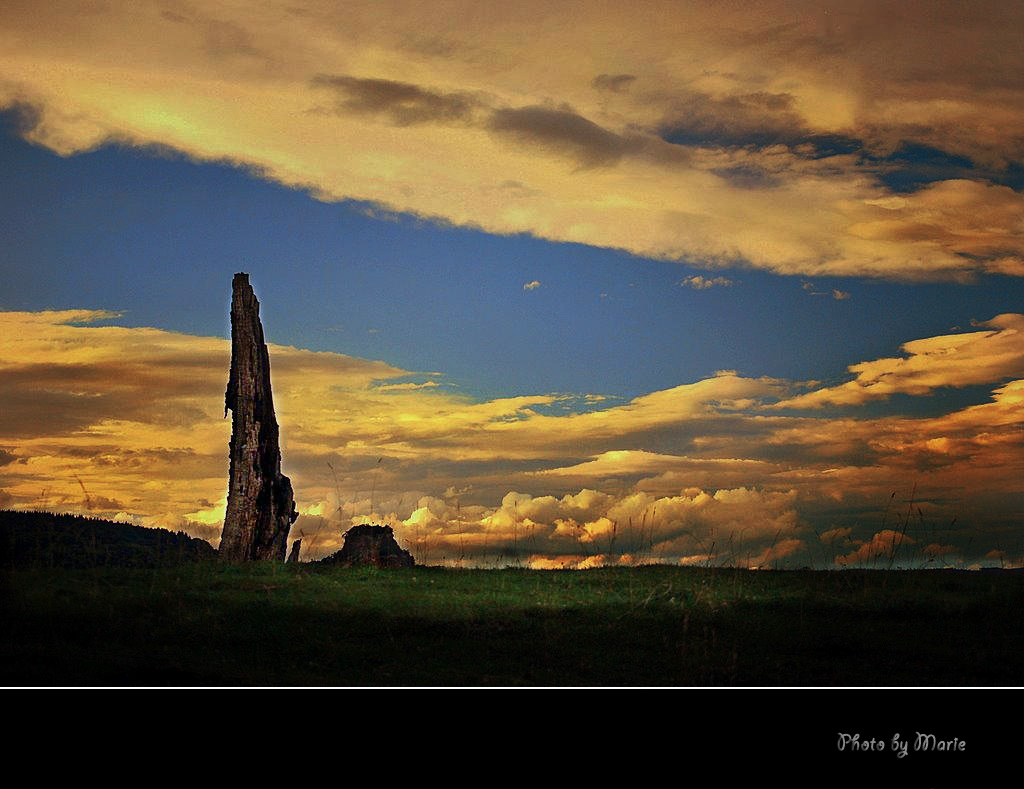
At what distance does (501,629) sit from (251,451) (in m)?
9.47

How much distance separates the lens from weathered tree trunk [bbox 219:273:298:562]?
2158cm

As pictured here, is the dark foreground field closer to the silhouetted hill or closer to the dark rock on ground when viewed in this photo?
the silhouetted hill

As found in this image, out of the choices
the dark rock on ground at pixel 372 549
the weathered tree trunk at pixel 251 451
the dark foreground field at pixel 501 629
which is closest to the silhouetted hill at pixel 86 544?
the weathered tree trunk at pixel 251 451

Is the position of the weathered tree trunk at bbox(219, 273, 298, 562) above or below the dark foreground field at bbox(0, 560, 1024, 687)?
A: above

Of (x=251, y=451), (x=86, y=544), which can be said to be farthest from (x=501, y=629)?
(x=86, y=544)

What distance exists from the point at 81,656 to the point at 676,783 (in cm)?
798

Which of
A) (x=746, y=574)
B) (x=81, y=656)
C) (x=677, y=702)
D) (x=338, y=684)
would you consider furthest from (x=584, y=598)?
(x=677, y=702)

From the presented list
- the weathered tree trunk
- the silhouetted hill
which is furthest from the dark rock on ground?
the silhouetted hill

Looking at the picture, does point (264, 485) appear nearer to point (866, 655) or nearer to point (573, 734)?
point (866, 655)

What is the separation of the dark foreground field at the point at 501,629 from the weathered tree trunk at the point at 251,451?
9.29 feet

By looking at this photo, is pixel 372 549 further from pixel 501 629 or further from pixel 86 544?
pixel 501 629

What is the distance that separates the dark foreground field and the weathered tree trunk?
283 cm

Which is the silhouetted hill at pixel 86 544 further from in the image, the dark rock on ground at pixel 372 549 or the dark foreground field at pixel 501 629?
the dark rock on ground at pixel 372 549

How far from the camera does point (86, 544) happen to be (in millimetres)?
22297
